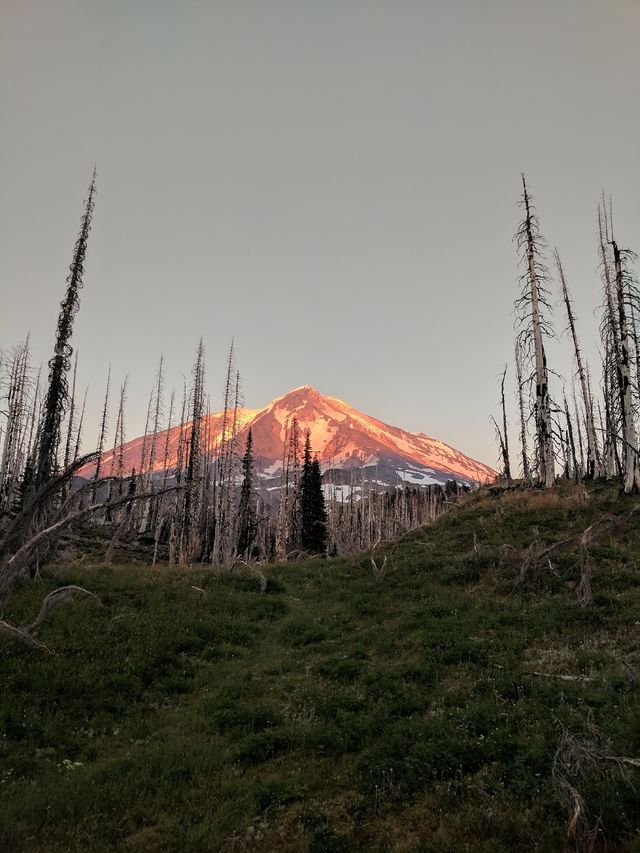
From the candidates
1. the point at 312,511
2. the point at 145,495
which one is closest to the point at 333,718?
the point at 145,495

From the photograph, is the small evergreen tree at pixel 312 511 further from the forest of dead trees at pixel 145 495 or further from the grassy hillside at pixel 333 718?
the grassy hillside at pixel 333 718

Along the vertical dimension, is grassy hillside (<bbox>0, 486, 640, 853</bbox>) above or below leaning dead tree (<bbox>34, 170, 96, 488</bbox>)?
below

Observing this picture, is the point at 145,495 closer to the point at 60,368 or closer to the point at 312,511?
the point at 60,368

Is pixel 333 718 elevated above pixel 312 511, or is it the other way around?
pixel 312 511

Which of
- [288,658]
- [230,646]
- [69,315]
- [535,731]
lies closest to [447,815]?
[535,731]

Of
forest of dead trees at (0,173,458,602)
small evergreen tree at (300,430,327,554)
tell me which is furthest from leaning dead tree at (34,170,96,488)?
small evergreen tree at (300,430,327,554)

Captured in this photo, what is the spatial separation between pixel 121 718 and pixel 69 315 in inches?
643

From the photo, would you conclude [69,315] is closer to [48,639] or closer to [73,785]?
[48,639]

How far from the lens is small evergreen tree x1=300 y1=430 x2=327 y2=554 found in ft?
175

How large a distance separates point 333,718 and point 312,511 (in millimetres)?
44769

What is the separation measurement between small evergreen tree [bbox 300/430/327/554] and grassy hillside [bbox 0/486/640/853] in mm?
34959

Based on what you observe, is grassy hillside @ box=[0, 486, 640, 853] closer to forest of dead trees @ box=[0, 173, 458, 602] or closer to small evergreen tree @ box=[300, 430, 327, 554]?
forest of dead trees @ box=[0, 173, 458, 602]

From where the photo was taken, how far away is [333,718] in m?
9.94

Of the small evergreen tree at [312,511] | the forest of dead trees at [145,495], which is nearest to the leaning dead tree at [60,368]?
the forest of dead trees at [145,495]
